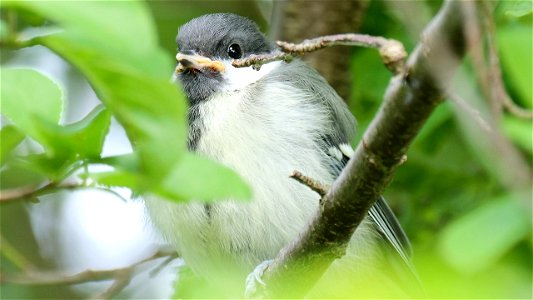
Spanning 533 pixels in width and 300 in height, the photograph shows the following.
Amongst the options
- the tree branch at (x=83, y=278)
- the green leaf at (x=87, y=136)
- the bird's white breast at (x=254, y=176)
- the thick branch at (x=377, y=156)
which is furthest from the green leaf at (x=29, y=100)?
the tree branch at (x=83, y=278)

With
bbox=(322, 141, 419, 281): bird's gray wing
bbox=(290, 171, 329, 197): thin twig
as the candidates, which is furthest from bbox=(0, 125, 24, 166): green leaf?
bbox=(322, 141, 419, 281): bird's gray wing

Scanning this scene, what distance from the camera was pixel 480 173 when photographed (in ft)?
13.4

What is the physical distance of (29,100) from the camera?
1.67 metres

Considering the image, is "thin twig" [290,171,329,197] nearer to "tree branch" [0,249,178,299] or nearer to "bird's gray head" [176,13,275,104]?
"bird's gray head" [176,13,275,104]

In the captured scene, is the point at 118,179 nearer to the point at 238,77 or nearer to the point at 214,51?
the point at 238,77

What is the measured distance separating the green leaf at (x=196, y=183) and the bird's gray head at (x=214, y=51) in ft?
6.51

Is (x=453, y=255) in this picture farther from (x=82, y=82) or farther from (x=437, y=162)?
(x=82, y=82)

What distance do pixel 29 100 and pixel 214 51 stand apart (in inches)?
87.2

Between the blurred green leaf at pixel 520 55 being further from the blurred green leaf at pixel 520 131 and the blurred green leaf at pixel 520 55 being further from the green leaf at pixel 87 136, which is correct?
the green leaf at pixel 87 136

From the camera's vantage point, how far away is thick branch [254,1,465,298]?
1.53 metres

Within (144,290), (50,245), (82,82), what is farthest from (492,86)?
(50,245)

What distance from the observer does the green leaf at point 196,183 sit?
1.54 m

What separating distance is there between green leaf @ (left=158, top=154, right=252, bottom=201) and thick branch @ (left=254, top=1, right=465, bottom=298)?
1.35 ft

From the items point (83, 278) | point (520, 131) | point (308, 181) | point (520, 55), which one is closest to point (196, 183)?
point (308, 181)
